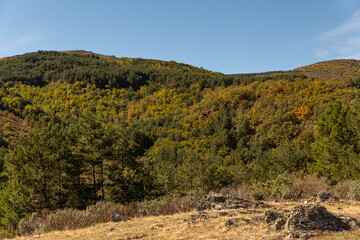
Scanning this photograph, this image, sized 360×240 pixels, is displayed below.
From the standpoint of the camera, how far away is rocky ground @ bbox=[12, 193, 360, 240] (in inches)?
245

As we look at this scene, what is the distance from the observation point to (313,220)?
257 inches

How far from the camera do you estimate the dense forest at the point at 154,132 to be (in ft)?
62.8

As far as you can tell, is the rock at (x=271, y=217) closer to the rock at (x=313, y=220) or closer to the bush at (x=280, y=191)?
the rock at (x=313, y=220)

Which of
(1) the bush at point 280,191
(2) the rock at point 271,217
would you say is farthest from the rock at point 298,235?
(1) the bush at point 280,191

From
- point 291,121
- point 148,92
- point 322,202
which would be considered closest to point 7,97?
point 148,92

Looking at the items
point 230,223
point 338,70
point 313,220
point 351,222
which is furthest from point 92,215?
point 338,70

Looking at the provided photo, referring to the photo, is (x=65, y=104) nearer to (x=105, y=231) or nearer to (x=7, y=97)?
(x=7, y=97)

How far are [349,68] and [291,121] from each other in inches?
5485

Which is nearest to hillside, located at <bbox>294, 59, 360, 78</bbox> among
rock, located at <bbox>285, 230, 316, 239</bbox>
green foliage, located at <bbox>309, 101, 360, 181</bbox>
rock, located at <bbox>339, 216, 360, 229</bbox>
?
green foliage, located at <bbox>309, 101, 360, 181</bbox>

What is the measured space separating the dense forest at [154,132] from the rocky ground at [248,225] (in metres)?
5.02

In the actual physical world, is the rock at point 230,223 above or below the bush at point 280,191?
above

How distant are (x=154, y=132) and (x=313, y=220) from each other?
11181cm

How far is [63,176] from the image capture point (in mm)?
19031

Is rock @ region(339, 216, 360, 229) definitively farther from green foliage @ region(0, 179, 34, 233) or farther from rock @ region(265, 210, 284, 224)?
green foliage @ region(0, 179, 34, 233)
